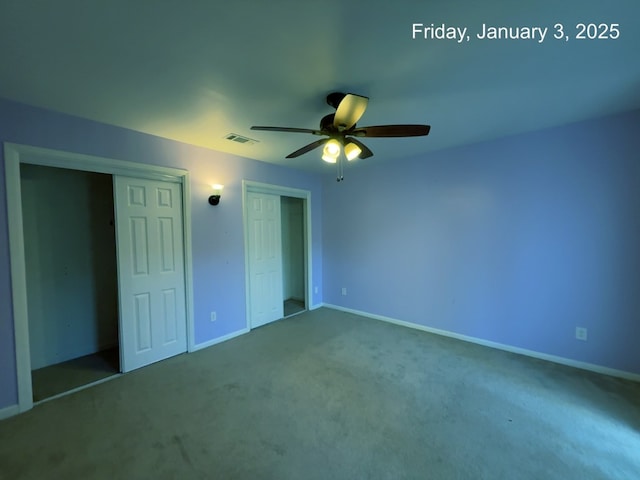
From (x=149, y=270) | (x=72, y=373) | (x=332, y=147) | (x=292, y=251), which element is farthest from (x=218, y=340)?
(x=332, y=147)

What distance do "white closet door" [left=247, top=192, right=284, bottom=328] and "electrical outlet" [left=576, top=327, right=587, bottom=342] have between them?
365 cm

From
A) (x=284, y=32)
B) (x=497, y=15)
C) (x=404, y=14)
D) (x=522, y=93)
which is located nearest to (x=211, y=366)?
(x=284, y=32)

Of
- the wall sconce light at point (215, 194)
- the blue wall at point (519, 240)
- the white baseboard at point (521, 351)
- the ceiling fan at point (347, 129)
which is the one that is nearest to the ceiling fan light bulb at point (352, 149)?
the ceiling fan at point (347, 129)

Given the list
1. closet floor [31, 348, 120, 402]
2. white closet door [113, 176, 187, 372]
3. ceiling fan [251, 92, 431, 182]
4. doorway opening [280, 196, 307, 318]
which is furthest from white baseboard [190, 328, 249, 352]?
ceiling fan [251, 92, 431, 182]

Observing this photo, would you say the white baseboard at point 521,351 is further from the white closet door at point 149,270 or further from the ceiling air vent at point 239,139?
the ceiling air vent at point 239,139

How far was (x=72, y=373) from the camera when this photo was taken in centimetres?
276

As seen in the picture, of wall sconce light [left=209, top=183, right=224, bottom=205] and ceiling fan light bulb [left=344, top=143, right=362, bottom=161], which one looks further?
wall sconce light [left=209, top=183, right=224, bottom=205]

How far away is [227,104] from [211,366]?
8.42 feet

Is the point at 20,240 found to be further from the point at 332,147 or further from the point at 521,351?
the point at 521,351

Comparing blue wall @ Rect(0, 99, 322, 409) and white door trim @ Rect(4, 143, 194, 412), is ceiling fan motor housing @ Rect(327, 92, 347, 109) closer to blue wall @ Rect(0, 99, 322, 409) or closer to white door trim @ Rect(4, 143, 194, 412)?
blue wall @ Rect(0, 99, 322, 409)

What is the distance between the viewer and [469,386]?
2.42m

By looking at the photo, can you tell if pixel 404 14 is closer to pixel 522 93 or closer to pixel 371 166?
pixel 522 93

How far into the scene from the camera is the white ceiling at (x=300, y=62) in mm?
1283

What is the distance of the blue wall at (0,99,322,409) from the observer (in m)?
2.06
